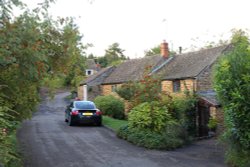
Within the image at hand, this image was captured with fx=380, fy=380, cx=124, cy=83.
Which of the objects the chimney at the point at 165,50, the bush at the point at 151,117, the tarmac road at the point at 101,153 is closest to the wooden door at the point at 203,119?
the tarmac road at the point at 101,153

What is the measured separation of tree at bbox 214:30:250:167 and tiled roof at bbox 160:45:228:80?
12.4 metres

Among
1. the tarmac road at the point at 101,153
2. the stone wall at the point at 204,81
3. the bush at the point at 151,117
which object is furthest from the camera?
the stone wall at the point at 204,81

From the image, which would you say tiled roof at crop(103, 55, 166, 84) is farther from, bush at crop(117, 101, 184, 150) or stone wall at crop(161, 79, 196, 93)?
bush at crop(117, 101, 184, 150)

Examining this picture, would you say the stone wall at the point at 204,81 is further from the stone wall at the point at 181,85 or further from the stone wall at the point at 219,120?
the stone wall at the point at 219,120

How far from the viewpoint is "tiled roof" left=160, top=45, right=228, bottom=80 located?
84.2ft

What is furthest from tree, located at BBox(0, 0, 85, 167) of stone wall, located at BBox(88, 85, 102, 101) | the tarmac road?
stone wall, located at BBox(88, 85, 102, 101)

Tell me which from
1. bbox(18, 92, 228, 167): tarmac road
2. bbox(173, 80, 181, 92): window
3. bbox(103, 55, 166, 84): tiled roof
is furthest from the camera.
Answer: bbox(103, 55, 166, 84): tiled roof

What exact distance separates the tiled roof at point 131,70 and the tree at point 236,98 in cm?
2196

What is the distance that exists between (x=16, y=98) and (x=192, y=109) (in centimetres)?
1101

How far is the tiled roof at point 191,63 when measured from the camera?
25669 millimetres

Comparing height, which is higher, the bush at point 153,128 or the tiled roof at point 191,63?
the tiled roof at point 191,63

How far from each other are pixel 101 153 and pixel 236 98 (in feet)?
18.5

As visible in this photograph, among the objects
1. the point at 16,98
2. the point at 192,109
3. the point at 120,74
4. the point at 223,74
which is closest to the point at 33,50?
the point at 16,98

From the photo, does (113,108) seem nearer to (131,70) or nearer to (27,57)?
(131,70)
